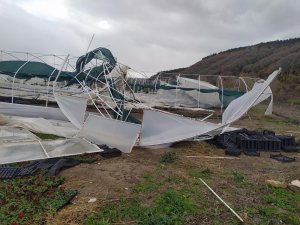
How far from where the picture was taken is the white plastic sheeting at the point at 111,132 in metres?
9.77

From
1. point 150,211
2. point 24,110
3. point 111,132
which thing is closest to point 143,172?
point 150,211

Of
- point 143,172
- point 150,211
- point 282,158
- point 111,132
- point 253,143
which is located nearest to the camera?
point 150,211

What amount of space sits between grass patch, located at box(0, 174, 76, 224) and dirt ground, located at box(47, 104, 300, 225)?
190 mm

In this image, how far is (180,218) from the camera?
17.7 ft

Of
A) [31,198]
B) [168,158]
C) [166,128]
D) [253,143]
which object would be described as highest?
[166,128]

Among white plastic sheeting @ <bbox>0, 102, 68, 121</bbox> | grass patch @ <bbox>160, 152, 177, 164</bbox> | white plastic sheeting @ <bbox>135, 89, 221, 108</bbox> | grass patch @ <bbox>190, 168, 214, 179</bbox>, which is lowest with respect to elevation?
grass patch @ <bbox>190, 168, 214, 179</bbox>

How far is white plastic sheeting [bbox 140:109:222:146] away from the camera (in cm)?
1022

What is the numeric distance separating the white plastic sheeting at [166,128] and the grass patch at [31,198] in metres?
3.71

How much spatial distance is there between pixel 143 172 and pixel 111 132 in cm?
246

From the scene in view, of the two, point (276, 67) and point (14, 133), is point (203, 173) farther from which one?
point (276, 67)

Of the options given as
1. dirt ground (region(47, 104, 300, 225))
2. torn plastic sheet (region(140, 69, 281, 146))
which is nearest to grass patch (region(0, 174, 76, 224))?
dirt ground (region(47, 104, 300, 225))

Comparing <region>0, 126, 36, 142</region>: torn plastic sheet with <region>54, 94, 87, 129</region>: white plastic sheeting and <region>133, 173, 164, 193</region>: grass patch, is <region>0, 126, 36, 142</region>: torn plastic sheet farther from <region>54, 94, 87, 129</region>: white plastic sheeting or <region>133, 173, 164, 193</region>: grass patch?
<region>133, 173, 164, 193</region>: grass patch

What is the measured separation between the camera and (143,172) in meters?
7.81

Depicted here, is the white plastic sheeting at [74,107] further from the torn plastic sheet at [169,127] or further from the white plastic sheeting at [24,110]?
the white plastic sheeting at [24,110]
